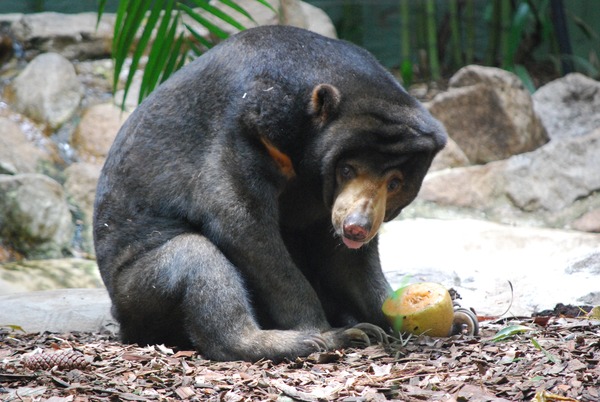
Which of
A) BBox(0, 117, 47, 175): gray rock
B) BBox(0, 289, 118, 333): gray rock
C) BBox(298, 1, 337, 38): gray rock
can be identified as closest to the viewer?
BBox(0, 289, 118, 333): gray rock

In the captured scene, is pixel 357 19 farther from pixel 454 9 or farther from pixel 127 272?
pixel 127 272

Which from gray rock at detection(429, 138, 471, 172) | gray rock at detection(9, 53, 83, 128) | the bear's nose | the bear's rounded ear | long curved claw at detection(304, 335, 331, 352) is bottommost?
gray rock at detection(9, 53, 83, 128)

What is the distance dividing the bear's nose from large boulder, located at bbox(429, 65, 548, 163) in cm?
616

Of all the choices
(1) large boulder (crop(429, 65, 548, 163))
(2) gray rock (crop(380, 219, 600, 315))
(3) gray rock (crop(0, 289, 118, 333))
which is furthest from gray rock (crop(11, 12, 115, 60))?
(3) gray rock (crop(0, 289, 118, 333))

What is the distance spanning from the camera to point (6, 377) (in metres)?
3.48

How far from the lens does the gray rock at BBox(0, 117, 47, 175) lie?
9312 millimetres

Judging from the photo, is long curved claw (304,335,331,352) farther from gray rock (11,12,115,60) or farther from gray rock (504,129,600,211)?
gray rock (11,12,115,60)

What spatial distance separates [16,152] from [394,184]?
6.17 m

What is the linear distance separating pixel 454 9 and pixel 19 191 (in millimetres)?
6608

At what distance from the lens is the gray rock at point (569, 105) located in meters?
10.4

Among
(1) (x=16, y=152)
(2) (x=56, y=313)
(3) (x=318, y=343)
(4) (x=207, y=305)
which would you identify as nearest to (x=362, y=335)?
(3) (x=318, y=343)

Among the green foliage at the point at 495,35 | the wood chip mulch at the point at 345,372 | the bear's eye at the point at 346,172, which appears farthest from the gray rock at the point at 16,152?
the bear's eye at the point at 346,172

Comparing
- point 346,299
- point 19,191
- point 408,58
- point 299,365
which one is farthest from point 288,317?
point 408,58

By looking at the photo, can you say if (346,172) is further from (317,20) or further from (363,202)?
(317,20)
